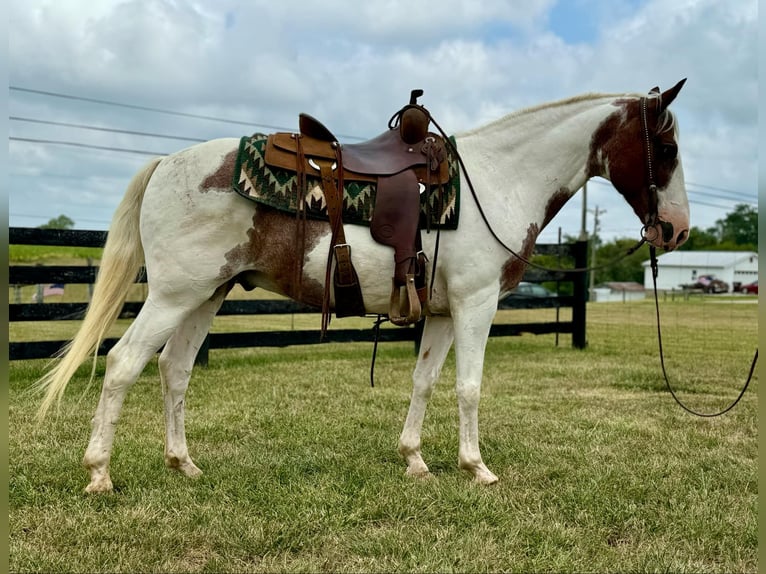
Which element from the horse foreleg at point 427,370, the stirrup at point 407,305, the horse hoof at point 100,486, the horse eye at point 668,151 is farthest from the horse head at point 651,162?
the horse hoof at point 100,486

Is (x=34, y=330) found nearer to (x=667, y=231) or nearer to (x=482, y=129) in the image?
(x=482, y=129)

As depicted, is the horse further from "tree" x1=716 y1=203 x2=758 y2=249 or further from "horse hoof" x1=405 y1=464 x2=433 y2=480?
"tree" x1=716 y1=203 x2=758 y2=249

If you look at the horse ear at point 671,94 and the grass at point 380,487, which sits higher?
the horse ear at point 671,94

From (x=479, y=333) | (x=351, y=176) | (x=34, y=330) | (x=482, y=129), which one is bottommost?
(x=34, y=330)

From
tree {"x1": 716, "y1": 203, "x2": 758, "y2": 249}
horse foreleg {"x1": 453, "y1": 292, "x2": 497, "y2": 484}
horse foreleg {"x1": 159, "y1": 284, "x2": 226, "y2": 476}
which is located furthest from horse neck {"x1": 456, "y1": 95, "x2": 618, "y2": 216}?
tree {"x1": 716, "y1": 203, "x2": 758, "y2": 249}

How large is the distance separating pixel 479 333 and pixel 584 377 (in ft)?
14.3

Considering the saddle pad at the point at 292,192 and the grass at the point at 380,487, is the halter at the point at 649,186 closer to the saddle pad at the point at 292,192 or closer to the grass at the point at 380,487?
the saddle pad at the point at 292,192

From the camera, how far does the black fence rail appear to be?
6.46 meters

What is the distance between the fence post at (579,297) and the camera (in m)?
9.67

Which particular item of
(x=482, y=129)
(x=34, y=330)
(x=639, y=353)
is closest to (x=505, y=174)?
(x=482, y=129)

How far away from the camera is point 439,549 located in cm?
261

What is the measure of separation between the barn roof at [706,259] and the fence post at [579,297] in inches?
2382

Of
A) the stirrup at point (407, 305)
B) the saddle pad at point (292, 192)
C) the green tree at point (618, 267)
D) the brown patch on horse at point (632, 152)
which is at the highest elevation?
the green tree at point (618, 267)

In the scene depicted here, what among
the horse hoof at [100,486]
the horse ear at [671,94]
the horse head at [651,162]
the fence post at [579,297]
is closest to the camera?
the horse hoof at [100,486]
